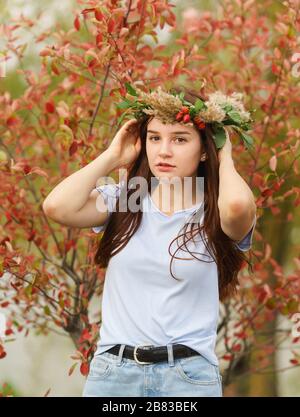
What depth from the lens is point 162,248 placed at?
276 cm

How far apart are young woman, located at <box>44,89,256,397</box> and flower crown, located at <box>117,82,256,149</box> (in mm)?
16

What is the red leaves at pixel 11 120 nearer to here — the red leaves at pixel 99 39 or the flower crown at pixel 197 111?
the red leaves at pixel 99 39

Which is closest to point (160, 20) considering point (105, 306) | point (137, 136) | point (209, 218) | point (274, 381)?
point (137, 136)

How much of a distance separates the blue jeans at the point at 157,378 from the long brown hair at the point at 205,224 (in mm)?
397

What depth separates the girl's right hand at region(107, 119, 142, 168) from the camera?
303 centimetres

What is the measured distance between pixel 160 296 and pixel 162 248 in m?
0.18

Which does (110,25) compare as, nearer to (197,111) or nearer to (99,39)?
(99,39)

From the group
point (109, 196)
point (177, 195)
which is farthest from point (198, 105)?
point (109, 196)


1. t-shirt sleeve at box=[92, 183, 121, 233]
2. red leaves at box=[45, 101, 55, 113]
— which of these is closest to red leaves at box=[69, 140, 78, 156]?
t-shirt sleeve at box=[92, 183, 121, 233]

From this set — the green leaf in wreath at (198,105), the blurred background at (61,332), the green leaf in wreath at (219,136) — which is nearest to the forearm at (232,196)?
the green leaf in wreath at (219,136)

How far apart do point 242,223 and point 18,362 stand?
776 cm

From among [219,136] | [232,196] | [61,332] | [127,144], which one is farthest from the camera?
[61,332]

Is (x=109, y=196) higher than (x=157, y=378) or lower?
higher

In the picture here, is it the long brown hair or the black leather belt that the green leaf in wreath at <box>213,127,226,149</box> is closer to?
the long brown hair
